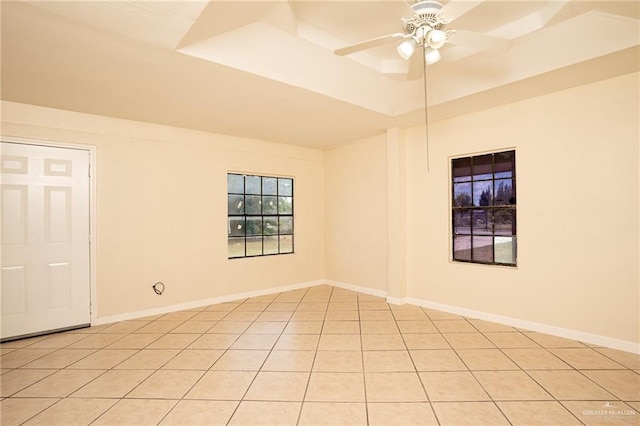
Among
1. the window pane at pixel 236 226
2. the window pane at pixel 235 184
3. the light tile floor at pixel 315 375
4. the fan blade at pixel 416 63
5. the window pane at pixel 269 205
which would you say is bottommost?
the light tile floor at pixel 315 375

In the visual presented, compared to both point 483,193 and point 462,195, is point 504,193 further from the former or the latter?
point 462,195

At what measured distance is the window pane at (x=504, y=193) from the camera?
11.9ft

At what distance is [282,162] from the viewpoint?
17.8 feet

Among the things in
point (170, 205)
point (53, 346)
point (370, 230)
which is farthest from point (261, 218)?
point (53, 346)

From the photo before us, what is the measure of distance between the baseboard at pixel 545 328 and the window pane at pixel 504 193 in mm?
1308

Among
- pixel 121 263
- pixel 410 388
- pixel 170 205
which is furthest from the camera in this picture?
pixel 170 205

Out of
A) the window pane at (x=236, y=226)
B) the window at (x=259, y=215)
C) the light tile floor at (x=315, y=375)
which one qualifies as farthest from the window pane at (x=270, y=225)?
the light tile floor at (x=315, y=375)

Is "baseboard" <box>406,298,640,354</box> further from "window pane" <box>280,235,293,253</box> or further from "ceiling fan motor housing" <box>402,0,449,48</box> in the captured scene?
"ceiling fan motor housing" <box>402,0,449,48</box>

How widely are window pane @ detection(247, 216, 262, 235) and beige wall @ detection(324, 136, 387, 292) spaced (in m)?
1.30

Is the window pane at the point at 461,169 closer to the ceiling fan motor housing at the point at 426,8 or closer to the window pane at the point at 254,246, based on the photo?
the ceiling fan motor housing at the point at 426,8

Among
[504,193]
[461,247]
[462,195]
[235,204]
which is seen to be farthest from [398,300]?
[235,204]

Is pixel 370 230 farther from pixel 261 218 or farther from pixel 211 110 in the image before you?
pixel 211 110

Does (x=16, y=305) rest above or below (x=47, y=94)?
below

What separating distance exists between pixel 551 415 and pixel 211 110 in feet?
13.2
